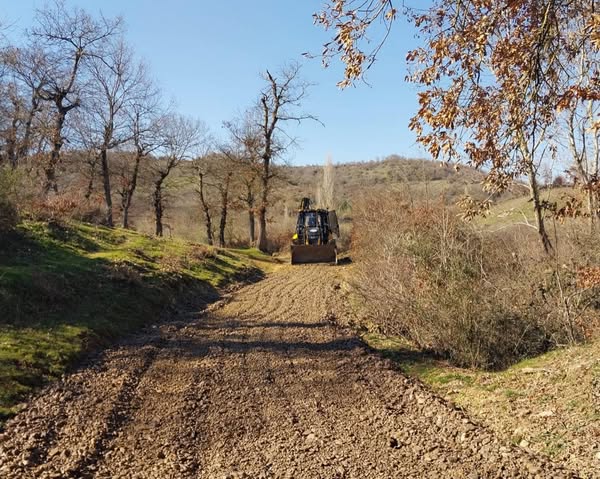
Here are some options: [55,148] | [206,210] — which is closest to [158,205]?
[206,210]

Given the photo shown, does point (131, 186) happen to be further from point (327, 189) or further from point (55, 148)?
point (327, 189)

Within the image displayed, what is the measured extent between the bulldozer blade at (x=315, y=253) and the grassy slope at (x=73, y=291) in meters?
5.24

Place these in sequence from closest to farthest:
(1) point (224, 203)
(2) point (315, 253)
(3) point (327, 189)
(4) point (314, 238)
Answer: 1. (2) point (315, 253)
2. (4) point (314, 238)
3. (1) point (224, 203)
4. (3) point (327, 189)

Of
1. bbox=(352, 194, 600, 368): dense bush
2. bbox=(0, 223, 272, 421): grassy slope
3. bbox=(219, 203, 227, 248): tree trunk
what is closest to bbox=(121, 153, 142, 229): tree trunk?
bbox=(219, 203, 227, 248): tree trunk

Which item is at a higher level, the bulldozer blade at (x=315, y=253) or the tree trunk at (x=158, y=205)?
the tree trunk at (x=158, y=205)

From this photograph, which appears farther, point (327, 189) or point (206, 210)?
point (327, 189)

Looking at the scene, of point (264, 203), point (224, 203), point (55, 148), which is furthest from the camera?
point (224, 203)

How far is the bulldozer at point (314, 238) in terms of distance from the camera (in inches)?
1014

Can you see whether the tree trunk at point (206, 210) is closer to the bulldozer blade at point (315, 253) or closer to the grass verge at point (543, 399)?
the bulldozer blade at point (315, 253)

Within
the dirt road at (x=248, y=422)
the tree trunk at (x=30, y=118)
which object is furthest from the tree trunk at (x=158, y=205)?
the dirt road at (x=248, y=422)

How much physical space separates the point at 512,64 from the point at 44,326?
8.57m

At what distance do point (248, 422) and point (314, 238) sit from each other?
844 inches

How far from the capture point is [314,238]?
89.0 feet

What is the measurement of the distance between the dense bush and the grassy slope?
5.67 metres
